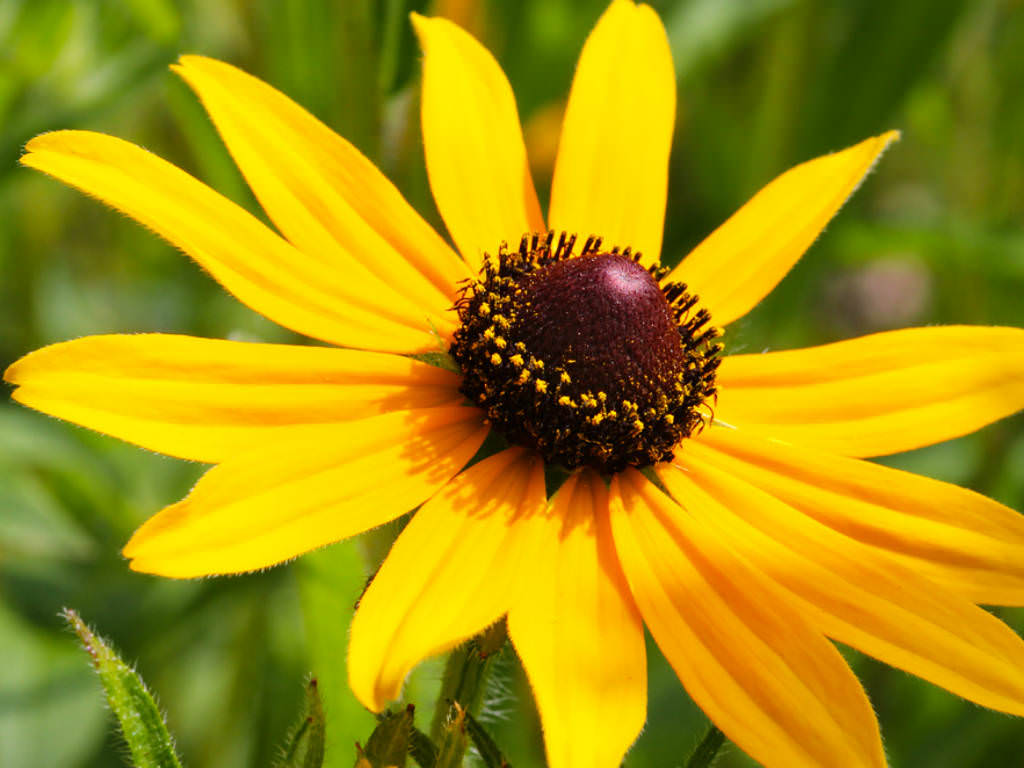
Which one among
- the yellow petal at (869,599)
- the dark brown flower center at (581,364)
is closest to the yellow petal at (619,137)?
the dark brown flower center at (581,364)

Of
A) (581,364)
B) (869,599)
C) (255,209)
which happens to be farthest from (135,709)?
(255,209)

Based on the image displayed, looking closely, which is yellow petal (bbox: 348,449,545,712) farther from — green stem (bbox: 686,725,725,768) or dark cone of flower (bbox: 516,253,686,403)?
green stem (bbox: 686,725,725,768)

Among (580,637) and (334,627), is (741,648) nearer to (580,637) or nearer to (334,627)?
(580,637)

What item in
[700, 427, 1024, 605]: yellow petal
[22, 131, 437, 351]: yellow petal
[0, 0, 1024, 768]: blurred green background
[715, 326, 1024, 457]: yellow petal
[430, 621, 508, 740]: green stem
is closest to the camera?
[430, 621, 508, 740]: green stem

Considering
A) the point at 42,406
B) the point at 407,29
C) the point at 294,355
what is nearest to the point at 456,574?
the point at 294,355

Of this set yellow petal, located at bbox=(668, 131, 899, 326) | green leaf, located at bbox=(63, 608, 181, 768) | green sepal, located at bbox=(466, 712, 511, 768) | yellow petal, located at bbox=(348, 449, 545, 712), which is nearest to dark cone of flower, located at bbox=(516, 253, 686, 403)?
yellow petal, located at bbox=(348, 449, 545, 712)

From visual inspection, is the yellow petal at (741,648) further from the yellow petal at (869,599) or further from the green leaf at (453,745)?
the green leaf at (453,745)
